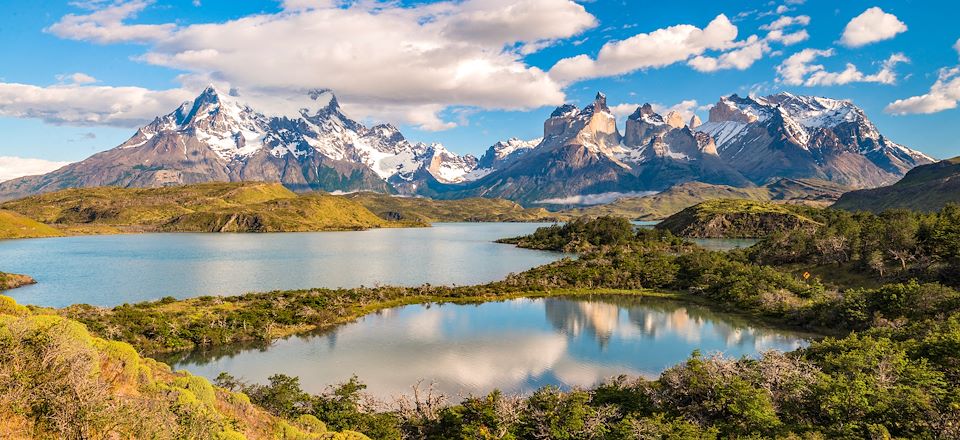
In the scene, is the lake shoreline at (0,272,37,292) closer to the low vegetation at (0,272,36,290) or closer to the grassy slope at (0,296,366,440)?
the low vegetation at (0,272,36,290)

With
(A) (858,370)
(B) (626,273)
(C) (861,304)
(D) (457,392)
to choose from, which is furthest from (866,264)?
(D) (457,392)

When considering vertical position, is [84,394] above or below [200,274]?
above

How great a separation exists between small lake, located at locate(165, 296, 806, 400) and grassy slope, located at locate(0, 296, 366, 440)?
33324 millimetres

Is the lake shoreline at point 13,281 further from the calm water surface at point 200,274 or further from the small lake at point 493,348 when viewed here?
the small lake at point 493,348

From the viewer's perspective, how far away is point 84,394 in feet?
69.3

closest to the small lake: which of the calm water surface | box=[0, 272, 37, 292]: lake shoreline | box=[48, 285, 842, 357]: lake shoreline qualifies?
box=[48, 285, 842, 357]: lake shoreline

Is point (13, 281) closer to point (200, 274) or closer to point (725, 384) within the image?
point (200, 274)

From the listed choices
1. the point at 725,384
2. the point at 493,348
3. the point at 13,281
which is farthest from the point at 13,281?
the point at 725,384

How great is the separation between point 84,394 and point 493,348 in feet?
201

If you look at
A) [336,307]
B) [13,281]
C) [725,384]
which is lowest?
[13,281]

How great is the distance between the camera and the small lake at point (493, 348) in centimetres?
6481

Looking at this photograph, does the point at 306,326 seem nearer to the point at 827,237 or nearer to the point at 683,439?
the point at 683,439

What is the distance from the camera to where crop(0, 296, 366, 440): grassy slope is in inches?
811

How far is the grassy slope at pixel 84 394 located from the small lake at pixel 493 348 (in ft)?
109
